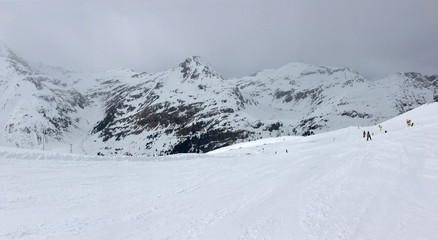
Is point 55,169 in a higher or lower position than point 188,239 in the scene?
higher

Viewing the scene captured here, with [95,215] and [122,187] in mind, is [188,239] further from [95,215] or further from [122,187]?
[122,187]

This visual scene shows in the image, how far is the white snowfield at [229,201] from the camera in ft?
37.7

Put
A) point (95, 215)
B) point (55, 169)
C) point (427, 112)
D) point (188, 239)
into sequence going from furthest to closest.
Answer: point (427, 112) → point (55, 169) → point (95, 215) → point (188, 239)

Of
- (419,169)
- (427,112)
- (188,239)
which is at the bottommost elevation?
(188,239)

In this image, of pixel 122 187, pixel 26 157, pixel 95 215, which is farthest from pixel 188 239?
pixel 26 157

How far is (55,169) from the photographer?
25297 mm

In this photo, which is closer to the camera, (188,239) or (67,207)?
(188,239)

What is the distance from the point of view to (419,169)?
2030 cm

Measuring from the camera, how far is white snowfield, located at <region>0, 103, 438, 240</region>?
11.5 meters

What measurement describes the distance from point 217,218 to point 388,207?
6087mm

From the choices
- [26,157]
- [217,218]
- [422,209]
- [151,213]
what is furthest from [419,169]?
[26,157]

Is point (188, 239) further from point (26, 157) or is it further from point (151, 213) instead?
point (26, 157)

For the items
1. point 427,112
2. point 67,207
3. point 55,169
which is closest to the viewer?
point 67,207

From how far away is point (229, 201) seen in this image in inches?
622
